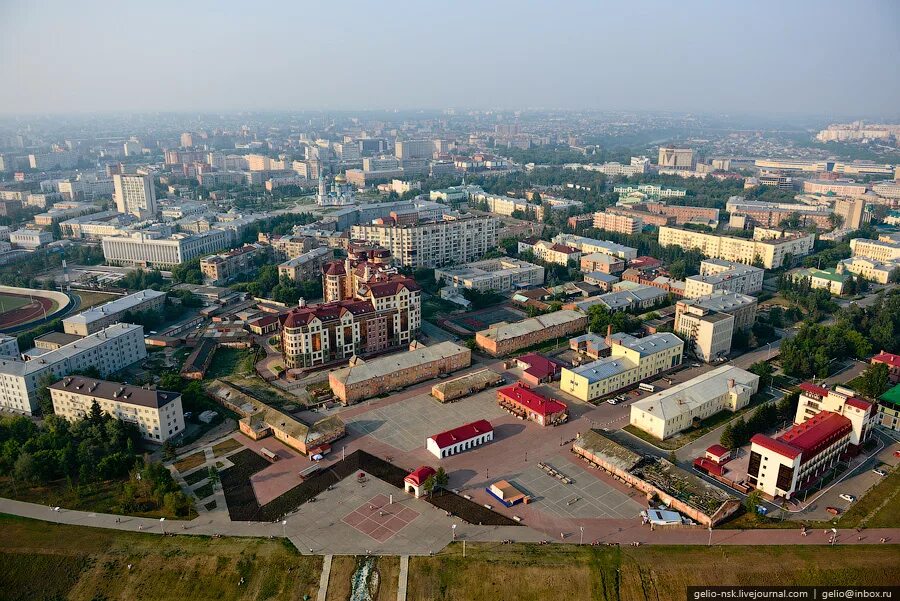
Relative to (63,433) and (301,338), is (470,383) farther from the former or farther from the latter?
(63,433)

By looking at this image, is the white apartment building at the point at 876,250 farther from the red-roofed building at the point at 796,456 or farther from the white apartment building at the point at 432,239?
the red-roofed building at the point at 796,456

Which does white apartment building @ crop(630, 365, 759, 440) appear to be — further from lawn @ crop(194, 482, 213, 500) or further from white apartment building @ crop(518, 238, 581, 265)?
white apartment building @ crop(518, 238, 581, 265)

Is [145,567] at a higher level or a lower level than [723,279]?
lower

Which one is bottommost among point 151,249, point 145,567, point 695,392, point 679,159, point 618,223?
point 145,567

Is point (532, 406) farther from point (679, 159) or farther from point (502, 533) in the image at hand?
point (679, 159)

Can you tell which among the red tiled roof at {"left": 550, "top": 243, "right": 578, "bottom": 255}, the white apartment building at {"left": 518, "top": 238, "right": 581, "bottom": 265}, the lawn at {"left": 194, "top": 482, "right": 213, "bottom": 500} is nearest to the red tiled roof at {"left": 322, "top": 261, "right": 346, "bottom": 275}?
the lawn at {"left": 194, "top": 482, "right": 213, "bottom": 500}

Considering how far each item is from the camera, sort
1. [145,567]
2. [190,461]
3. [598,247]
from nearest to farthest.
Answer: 1. [145,567]
2. [190,461]
3. [598,247]

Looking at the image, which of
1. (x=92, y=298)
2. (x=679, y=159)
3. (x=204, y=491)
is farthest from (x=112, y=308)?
(x=679, y=159)
